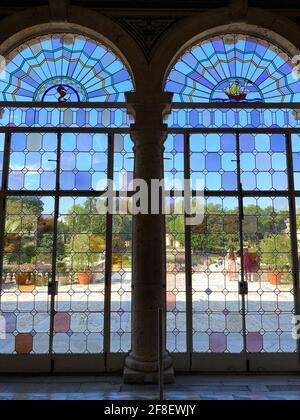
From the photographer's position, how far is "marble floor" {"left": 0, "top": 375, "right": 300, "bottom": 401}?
12.0 ft

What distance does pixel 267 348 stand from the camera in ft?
14.9

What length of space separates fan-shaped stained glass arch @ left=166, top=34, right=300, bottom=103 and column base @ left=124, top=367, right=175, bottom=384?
10.6ft

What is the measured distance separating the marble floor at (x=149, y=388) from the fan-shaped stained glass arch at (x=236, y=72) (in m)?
3.27

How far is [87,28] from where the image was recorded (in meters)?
4.73

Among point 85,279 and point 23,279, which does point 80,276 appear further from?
point 23,279

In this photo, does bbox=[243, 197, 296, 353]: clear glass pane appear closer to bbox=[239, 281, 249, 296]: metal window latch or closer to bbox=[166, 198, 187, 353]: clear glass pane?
bbox=[239, 281, 249, 296]: metal window latch

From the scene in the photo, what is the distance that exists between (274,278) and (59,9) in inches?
159

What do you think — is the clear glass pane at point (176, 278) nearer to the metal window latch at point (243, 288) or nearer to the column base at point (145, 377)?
the column base at point (145, 377)

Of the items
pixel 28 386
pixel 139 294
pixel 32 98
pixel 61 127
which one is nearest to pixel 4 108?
pixel 32 98

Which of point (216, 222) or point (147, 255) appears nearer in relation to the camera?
point (147, 255)

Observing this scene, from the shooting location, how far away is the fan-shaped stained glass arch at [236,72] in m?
4.94

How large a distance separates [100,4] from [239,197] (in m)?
2.86

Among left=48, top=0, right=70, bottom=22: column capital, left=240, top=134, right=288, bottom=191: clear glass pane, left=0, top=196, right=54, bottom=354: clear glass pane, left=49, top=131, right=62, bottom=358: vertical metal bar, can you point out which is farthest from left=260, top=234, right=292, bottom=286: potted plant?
left=48, top=0, right=70, bottom=22: column capital

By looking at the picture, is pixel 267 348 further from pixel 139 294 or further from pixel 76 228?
pixel 76 228
